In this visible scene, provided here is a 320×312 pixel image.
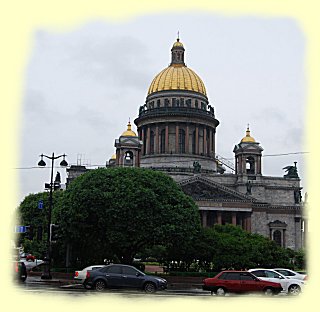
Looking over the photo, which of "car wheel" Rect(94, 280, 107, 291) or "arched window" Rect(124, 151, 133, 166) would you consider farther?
"arched window" Rect(124, 151, 133, 166)

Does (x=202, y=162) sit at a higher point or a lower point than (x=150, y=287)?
higher

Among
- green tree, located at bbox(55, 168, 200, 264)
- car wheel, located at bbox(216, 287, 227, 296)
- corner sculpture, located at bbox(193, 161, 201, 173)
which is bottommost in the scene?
car wheel, located at bbox(216, 287, 227, 296)

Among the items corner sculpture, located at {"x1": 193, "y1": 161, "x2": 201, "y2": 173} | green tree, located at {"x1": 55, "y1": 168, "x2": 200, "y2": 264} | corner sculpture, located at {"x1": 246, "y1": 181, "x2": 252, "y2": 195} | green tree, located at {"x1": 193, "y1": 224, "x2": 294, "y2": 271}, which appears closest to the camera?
green tree, located at {"x1": 55, "y1": 168, "x2": 200, "y2": 264}

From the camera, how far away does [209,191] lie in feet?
263

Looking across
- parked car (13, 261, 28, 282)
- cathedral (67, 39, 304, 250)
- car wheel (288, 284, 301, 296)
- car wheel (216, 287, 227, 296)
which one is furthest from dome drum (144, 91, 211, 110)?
car wheel (216, 287, 227, 296)

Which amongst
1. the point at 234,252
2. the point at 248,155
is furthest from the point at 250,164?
the point at 234,252

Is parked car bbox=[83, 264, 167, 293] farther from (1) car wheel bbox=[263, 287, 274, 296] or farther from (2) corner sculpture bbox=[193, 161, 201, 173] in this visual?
(2) corner sculpture bbox=[193, 161, 201, 173]

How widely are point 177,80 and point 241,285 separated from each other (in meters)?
71.9

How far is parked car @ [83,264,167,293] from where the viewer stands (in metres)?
26.6

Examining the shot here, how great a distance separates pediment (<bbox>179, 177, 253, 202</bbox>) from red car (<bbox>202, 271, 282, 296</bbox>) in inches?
2069

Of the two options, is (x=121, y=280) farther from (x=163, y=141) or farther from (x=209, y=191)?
(x=163, y=141)

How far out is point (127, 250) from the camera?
41.6 meters

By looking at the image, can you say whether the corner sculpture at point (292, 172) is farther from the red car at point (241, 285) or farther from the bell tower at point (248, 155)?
the red car at point (241, 285)

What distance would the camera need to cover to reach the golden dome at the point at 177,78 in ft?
313
